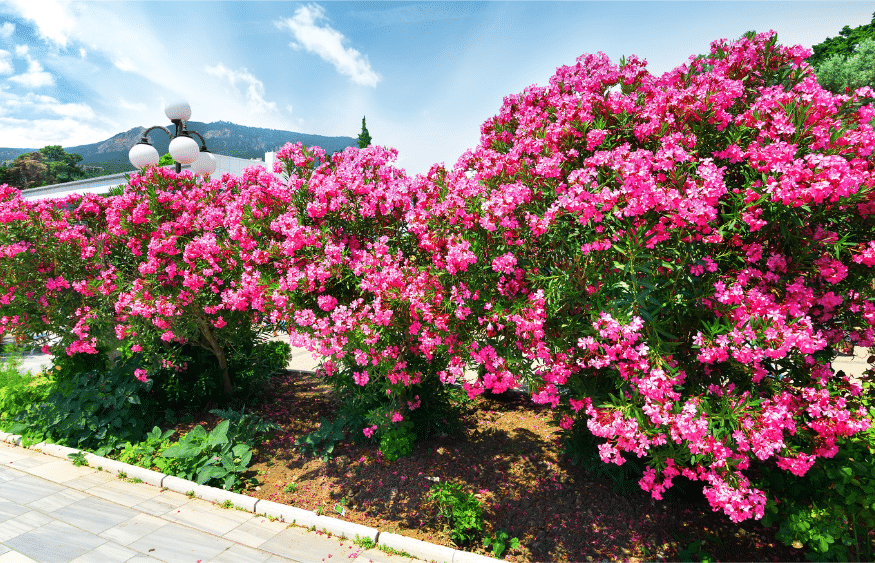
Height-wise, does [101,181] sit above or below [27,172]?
below

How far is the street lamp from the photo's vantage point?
848 cm

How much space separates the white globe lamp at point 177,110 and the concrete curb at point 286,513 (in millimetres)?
6910

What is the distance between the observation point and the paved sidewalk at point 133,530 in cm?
420

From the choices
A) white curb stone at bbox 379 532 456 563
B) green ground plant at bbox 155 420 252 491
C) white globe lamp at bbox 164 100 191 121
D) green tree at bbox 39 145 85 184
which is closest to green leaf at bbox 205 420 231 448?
green ground plant at bbox 155 420 252 491

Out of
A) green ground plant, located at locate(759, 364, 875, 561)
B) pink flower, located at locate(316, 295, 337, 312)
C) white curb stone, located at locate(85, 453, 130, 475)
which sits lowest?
white curb stone, located at locate(85, 453, 130, 475)

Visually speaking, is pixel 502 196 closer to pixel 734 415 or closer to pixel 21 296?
pixel 734 415

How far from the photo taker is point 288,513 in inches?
190

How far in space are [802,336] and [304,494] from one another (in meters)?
5.30

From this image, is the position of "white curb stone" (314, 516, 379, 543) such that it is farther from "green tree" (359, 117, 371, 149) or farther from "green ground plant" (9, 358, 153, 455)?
"green tree" (359, 117, 371, 149)

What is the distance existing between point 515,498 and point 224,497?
11.5ft

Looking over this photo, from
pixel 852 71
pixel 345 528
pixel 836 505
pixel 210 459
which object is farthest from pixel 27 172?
pixel 852 71

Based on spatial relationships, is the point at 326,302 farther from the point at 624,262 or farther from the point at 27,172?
the point at 27,172

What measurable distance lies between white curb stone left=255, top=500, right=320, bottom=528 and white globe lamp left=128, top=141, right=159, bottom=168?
23.0 ft

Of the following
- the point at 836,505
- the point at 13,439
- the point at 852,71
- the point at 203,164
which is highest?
the point at 852,71
